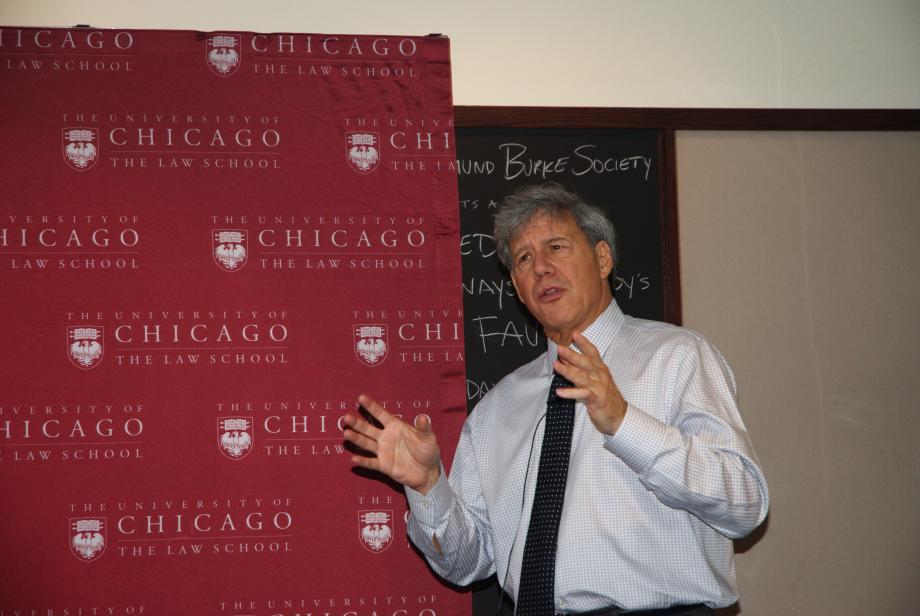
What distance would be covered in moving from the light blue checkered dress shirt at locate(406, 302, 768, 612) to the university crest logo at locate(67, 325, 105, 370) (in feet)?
3.38

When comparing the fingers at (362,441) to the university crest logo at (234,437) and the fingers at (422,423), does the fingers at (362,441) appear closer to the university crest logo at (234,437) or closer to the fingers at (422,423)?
the fingers at (422,423)

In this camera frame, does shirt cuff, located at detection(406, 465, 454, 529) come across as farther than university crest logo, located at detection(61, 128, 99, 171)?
No

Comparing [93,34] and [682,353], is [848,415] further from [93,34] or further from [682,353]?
[93,34]

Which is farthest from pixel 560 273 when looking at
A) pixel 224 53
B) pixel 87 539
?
pixel 87 539

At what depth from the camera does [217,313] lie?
2.74 metres

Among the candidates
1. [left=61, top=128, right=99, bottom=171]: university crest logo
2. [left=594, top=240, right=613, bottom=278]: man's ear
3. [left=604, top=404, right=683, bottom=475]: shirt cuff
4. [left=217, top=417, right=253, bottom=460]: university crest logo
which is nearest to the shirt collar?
[left=594, top=240, right=613, bottom=278]: man's ear

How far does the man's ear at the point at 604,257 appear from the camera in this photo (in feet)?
8.62

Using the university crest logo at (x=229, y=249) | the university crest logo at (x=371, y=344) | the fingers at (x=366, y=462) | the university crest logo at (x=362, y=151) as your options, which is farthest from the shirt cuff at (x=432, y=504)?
the university crest logo at (x=362, y=151)

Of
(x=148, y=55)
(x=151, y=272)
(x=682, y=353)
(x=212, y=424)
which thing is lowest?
(x=212, y=424)

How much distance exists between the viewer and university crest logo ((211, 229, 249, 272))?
9.05ft

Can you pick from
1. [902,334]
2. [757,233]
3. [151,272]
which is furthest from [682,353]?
[151,272]

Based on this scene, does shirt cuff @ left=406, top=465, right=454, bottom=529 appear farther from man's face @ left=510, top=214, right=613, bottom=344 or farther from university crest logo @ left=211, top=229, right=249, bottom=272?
university crest logo @ left=211, top=229, right=249, bottom=272

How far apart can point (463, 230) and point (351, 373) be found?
0.59 meters

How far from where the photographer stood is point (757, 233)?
9.93 ft
